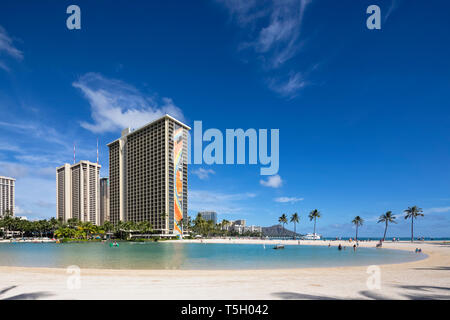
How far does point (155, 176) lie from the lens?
159 meters

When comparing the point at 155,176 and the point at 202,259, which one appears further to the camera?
the point at 155,176

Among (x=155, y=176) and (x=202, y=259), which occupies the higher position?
Result: (x=155, y=176)

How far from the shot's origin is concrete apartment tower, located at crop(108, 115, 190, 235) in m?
153

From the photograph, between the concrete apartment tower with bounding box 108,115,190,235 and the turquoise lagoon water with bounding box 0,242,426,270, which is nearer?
the turquoise lagoon water with bounding box 0,242,426,270

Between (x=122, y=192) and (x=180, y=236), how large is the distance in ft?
194

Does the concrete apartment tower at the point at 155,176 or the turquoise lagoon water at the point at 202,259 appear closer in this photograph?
the turquoise lagoon water at the point at 202,259

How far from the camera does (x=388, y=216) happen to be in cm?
10844

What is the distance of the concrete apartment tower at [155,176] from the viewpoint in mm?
152750
